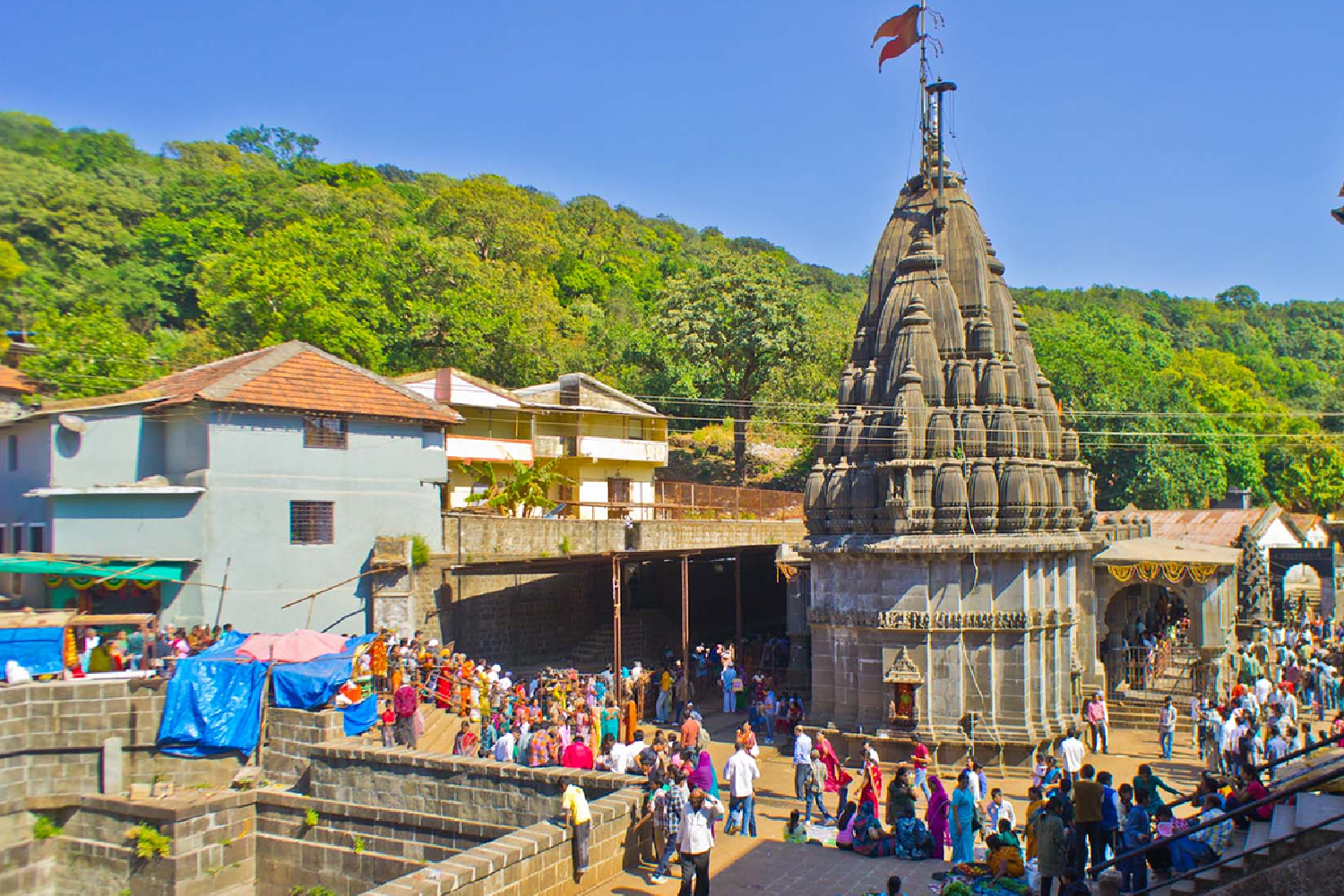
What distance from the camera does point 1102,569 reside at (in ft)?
76.9

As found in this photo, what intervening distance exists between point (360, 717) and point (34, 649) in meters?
5.98

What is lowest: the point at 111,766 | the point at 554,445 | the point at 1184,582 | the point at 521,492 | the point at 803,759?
the point at 111,766

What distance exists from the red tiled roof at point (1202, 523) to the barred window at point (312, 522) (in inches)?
1203

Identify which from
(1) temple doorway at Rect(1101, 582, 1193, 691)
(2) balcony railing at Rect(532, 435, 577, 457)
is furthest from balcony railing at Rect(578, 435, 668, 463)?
(1) temple doorway at Rect(1101, 582, 1193, 691)

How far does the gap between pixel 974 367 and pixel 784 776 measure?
880 centimetres

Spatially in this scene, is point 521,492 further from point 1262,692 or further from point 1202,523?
point 1202,523

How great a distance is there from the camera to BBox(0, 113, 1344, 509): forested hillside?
40562mm

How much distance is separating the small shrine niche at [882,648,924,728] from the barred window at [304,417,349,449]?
45.1 feet

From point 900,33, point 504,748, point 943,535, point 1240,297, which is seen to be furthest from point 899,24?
point 1240,297

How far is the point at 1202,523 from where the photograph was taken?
42.7m

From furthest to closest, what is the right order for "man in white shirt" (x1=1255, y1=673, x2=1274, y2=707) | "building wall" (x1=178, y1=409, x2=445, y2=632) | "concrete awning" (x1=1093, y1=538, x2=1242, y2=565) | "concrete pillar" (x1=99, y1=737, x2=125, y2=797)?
"building wall" (x1=178, y1=409, x2=445, y2=632) < "concrete awning" (x1=1093, y1=538, x2=1242, y2=565) < "man in white shirt" (x1=1255, y1=673, x2=1274, y2=707) < "concrete pillar" (x1=99, y1=737, x2=125, y2=797)

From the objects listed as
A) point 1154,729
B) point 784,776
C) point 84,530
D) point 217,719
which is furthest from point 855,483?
point 84,530

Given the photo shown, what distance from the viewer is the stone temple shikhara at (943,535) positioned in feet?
64.2

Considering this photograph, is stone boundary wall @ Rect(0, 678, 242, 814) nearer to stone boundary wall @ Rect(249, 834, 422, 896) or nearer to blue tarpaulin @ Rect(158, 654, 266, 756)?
blue tarpaulin @ Rect(158, 654, 266, 756)
